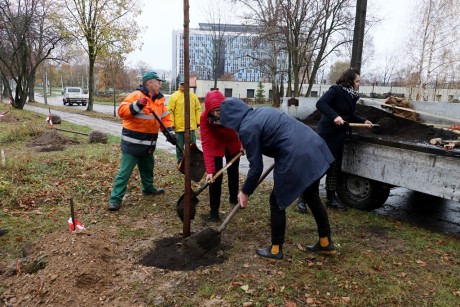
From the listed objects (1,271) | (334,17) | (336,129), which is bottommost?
(1,271)

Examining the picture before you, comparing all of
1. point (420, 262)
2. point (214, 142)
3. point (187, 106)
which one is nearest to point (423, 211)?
point (420, 262)

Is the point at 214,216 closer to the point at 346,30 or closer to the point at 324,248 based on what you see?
the point at 324,248

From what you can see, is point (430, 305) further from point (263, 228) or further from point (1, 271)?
point (1, 271)

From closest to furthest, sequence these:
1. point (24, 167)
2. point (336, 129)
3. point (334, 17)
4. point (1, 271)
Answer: point (1, 271) → point (336, 129) → point (24, 167) → point (334, 17)

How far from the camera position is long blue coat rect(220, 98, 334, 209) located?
2.99 metres

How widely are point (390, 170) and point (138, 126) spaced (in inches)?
123

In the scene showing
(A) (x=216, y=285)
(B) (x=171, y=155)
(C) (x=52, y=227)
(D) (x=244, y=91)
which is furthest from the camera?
(D) (x=244, y=91)

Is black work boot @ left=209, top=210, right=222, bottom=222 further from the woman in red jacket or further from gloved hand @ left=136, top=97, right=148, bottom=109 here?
gloved hand @ left=136, top=97, right=148, bottom=109

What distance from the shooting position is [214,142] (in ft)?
13.6

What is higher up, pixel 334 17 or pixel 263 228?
pixel 334 17

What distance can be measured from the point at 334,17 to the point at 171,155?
19.9 metres

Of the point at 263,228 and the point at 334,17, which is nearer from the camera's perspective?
A: the point at 263,228

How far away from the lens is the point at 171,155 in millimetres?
8859

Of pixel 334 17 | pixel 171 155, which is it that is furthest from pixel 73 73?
pixel 171 155
